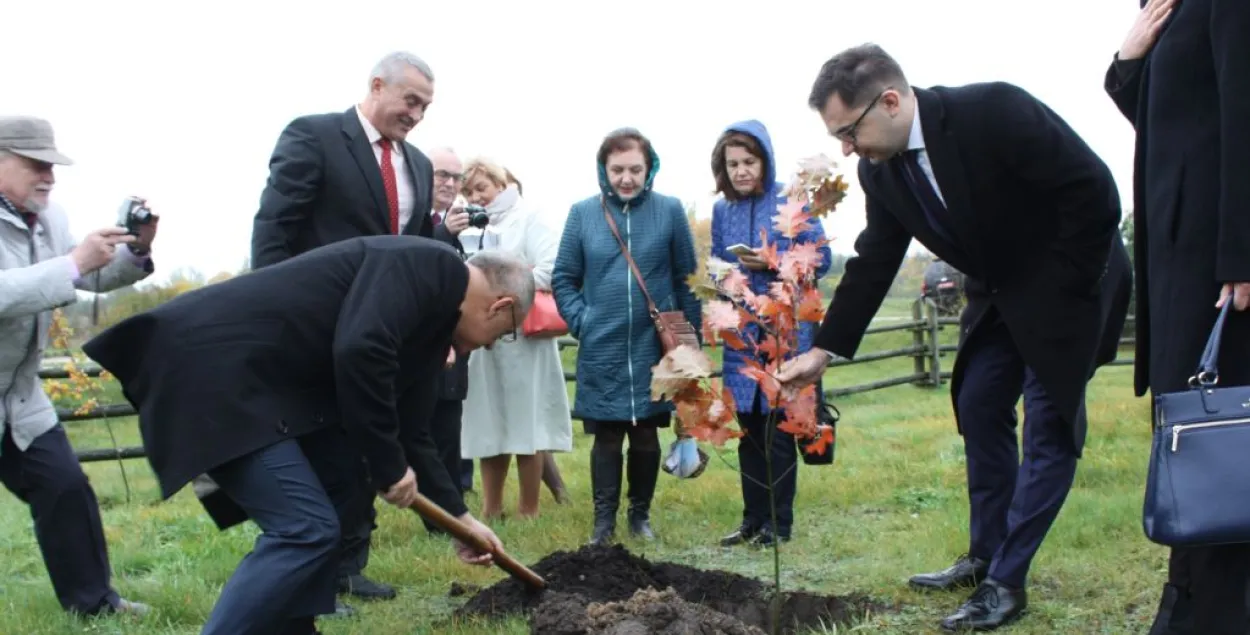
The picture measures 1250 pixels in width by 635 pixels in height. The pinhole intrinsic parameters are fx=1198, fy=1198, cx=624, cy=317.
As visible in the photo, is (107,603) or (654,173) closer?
(107,603)

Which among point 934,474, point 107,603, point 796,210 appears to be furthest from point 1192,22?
point 934,474

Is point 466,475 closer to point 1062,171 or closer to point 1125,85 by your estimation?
point 1062,171

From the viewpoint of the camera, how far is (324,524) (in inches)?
136

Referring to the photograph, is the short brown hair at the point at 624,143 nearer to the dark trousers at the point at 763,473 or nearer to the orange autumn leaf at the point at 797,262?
the dark trousers at the point at 763,473

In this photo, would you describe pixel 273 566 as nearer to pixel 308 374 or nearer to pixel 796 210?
pixel 308 374

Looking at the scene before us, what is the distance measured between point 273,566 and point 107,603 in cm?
174

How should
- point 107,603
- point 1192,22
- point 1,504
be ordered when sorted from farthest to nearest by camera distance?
point 1,504 < point 107,603 < point 1192,22

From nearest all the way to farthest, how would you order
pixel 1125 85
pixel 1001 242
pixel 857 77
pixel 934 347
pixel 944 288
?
1. pixel 1125 85
2. pixel 857 77
3. pixel 1001 242
4. pixel 934 347
5. pixel 944 288

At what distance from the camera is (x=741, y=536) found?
5.89m

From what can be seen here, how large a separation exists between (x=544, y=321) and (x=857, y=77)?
306 centimetres

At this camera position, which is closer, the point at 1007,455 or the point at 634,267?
the point at 1007,455

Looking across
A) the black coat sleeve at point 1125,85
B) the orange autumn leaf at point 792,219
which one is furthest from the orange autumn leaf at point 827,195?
the black coat sleeve at point 1125,85

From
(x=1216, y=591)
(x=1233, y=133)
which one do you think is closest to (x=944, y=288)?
(x=1216, y=591)

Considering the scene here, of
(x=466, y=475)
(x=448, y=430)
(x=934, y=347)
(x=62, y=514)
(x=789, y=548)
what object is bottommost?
(x=934, y=347)
